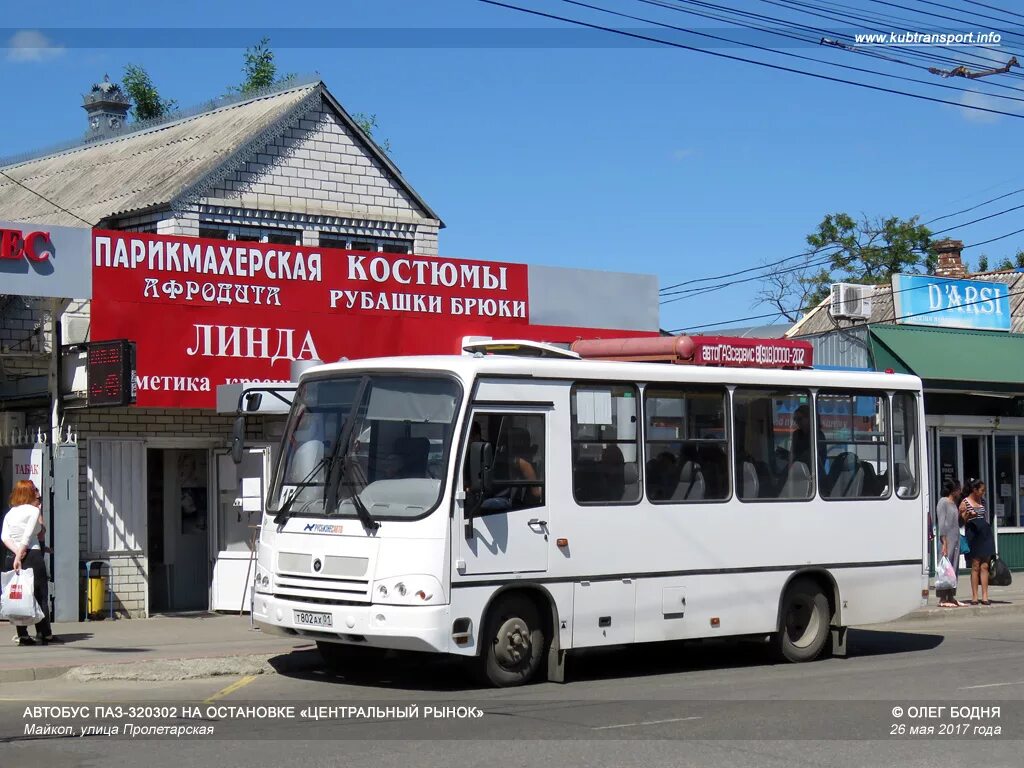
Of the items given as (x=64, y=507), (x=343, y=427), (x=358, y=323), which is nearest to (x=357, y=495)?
(x=343, y=427)

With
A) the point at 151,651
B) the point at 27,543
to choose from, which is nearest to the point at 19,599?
the point at 27,543

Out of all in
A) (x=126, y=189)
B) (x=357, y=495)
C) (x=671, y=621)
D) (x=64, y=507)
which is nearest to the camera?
(x=357, y=495)

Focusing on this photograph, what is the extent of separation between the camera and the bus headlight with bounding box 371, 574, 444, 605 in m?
11.2

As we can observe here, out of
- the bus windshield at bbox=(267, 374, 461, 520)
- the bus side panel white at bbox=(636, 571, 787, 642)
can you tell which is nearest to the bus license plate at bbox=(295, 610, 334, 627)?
the bus windshield at bbox=(267, 374, 461, 520)

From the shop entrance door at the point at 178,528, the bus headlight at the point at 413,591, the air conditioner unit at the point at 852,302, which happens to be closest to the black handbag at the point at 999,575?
the air conditioner unit at the point at 852,302

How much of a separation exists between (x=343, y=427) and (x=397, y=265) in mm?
8894

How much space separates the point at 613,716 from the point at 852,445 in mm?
5425

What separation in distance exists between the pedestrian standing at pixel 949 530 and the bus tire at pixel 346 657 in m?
10.3

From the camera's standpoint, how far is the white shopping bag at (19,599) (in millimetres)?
14297

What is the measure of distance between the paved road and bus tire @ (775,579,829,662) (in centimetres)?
23

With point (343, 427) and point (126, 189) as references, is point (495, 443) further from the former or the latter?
point (126, 189)

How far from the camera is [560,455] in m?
12.2

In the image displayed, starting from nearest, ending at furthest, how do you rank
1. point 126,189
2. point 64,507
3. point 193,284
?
point 64,507 → point 193,284 → point 126,189

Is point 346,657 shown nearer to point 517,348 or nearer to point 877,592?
point 517,348
